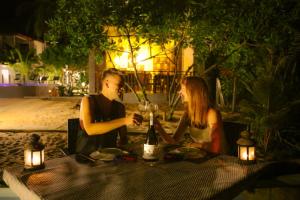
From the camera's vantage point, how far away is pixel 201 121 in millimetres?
3842

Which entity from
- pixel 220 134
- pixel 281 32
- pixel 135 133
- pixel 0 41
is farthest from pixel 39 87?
pixel 220 134

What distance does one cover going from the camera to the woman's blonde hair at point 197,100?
3809mm

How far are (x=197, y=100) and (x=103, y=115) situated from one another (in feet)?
3.35

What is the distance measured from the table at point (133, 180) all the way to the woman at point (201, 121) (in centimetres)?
64

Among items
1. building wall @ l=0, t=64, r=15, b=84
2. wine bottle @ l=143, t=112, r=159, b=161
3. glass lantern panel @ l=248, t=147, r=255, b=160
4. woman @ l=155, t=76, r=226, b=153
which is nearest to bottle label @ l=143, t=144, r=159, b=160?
wine bottle @ l=143, t=112, r=159, b=161

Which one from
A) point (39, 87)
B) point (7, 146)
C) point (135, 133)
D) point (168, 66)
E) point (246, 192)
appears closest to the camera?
point (246, 192)

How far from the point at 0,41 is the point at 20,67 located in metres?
6.16

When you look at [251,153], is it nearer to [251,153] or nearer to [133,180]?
[251,153]

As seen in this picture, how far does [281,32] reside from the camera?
272 inches

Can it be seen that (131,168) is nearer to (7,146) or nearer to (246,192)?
(246,192)

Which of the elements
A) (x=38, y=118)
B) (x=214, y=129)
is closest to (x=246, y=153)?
(x=214, y=129)

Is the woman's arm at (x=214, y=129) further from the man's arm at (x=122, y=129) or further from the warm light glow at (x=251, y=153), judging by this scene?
the man's arm at (x=122, y=129)

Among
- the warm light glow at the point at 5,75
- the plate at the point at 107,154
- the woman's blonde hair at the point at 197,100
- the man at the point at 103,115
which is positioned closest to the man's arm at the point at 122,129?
the man at the point at 103,115

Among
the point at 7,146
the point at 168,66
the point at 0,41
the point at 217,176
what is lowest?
the point at 7,146
